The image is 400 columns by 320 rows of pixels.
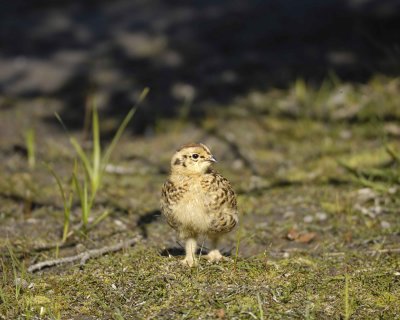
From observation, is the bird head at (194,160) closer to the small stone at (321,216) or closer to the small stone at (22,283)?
the small stone at (22,283)

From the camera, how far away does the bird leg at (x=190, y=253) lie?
5.00 meters

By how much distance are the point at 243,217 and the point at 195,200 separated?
1.86 meters

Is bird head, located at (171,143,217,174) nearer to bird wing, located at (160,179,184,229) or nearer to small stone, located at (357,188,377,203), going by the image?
bird wing, located at (160,179,184,229)

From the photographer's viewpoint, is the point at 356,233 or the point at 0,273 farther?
the point at 356,233

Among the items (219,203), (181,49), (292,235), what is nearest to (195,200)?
(219,203)

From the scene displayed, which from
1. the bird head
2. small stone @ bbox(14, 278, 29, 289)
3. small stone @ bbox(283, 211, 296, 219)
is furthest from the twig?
small stone @ bbox(283, 211, 296, 219)

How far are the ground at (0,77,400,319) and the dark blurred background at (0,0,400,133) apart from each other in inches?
18.4

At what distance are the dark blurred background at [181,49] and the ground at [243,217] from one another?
18.4 inches

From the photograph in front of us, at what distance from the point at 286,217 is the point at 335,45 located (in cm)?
498

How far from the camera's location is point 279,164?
8.05m

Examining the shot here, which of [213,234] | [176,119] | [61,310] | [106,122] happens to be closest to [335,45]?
[176,119]

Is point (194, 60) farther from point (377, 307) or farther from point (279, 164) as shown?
point (377, 307)

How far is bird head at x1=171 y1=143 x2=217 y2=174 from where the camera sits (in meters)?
5.05

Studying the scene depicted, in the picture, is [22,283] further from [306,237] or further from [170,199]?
[306,237]
